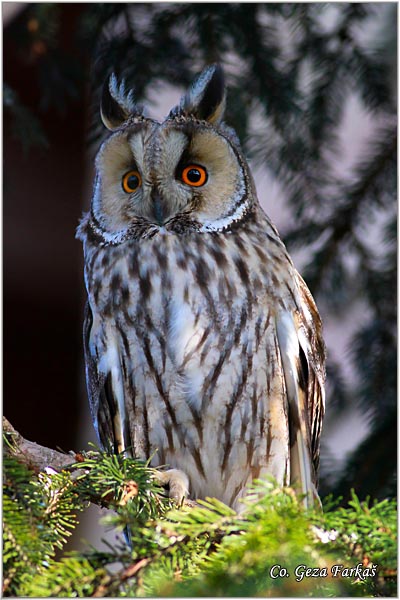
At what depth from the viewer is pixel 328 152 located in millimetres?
2467

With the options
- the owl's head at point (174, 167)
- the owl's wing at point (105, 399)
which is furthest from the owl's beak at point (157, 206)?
the owl's wing at point (105, 399)

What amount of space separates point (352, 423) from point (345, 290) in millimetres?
538

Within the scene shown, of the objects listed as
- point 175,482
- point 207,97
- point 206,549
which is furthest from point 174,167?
point 206,549

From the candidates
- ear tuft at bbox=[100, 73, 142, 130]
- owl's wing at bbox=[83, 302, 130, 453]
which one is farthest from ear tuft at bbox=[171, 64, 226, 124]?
owl's wing at bbox=[83, 302, 130, 453]

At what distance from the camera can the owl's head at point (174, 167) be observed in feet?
5.43

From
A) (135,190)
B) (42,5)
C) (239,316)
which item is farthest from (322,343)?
(42,5)

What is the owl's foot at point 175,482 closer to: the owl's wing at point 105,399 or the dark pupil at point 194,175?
the owl's wing at point 105,399

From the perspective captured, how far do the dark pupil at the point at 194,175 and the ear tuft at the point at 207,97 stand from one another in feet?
0.46

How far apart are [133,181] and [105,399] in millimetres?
523

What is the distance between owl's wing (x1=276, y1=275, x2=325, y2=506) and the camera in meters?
1.73

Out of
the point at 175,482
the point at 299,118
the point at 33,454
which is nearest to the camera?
the point at 33,454

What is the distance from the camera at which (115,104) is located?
1.82 metres

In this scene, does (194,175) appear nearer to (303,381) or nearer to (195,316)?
(195,316)

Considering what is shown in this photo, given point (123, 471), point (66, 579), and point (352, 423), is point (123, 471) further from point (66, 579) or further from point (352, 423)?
point (352, 423)
